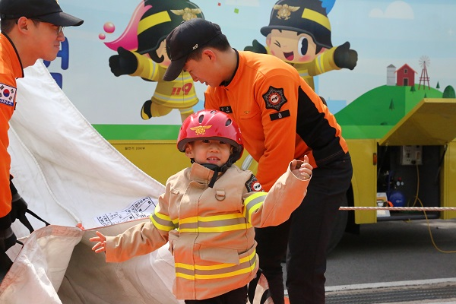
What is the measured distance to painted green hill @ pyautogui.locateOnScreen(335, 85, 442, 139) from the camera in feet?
20.6

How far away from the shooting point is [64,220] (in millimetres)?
3846

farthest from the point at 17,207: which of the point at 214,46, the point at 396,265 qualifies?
the point at 396,265

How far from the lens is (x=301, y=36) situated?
5.92m

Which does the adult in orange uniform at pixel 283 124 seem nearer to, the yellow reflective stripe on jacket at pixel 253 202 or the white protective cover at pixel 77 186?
the yellow reflective stripe on jacket at pixel 253 202

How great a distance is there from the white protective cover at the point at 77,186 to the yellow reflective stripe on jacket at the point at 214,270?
100 cm

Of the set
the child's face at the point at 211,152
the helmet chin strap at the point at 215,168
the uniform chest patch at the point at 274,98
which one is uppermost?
the uniform chest patch at the point at 274,98

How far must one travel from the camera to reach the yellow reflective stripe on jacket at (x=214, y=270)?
99.7 inches

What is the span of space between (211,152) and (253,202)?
0.32 metres

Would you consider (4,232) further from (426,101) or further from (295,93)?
(426,101)

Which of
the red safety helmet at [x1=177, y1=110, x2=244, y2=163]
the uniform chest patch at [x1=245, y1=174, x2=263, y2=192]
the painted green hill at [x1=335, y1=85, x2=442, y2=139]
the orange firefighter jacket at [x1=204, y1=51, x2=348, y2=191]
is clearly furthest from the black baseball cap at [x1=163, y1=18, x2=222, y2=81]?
the painted green hill at [x1=335, y1=85, x2=442, y2=139]

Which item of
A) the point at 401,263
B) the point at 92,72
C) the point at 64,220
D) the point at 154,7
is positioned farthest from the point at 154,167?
the point at 401,263

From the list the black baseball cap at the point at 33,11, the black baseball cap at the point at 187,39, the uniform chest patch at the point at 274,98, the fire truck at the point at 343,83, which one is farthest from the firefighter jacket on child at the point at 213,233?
the fire truck at the point at 343,83

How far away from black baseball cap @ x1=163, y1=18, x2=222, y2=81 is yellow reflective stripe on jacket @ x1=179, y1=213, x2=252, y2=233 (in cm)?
74

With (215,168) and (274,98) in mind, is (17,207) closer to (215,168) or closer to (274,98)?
(215,168)
